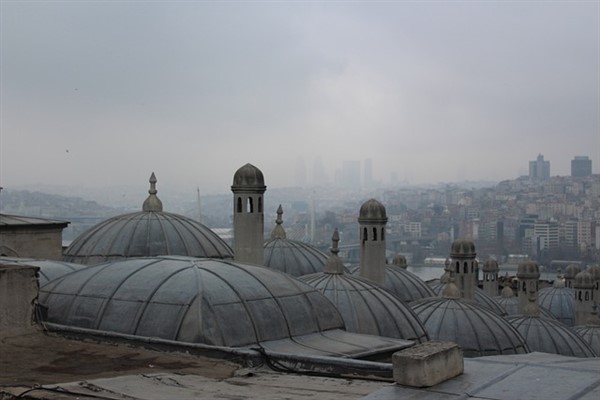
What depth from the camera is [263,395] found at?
6480 mm

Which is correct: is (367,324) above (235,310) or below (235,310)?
below

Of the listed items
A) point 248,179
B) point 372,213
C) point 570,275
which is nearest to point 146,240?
point 248,179

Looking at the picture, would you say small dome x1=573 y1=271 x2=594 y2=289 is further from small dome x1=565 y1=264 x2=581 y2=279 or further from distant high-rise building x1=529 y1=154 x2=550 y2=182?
distant high-rise building x1=529 y1=154 x2=550 y2=182

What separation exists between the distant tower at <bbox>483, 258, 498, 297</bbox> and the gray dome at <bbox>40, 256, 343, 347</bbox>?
2897 centimetres

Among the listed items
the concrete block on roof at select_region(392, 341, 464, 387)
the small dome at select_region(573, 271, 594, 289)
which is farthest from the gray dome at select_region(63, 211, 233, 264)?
the small dome at select_region(573, 271, 594, 289)

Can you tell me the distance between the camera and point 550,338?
24.9 meters

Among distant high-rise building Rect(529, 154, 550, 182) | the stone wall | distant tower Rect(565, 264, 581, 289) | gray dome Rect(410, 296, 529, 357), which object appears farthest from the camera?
distant high-rise building Rect(529, 154, 550, 182)

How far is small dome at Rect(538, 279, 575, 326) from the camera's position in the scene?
39750 millimetres

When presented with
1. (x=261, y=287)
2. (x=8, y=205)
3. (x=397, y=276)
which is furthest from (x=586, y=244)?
(x=261, y=287)

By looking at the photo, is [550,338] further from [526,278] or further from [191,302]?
[191,302]

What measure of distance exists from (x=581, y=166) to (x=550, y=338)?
133 meters

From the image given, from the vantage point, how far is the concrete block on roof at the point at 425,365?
5.57 metres

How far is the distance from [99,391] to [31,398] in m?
0.50

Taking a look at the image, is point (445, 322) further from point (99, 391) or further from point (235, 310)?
point (99, 391)
